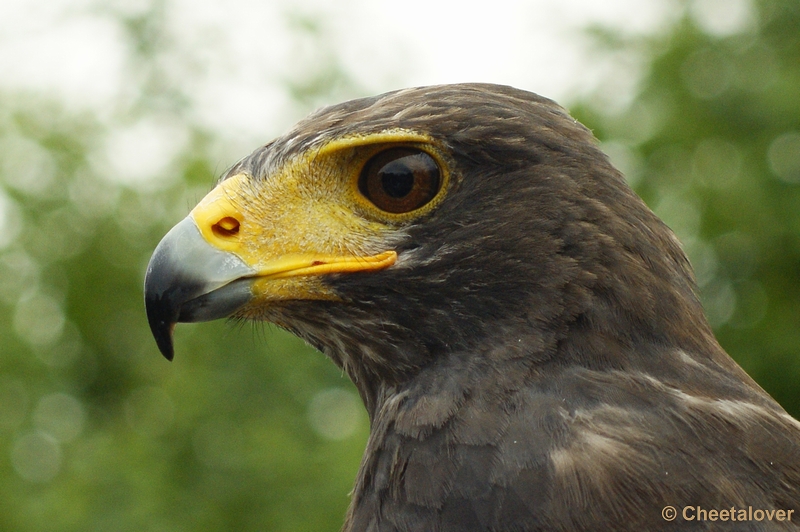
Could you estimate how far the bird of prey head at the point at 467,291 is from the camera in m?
2.42

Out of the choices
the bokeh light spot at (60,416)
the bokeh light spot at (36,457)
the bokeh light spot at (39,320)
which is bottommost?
the bokeh light spot at (36,457)

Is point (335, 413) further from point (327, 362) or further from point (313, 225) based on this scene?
point (313, 225)

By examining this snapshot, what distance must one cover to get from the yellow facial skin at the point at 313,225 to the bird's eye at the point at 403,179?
2 centimetres

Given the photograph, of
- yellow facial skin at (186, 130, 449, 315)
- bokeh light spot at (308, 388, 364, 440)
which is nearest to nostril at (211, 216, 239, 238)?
yellow facial skin at (186, 130, 449, 315)

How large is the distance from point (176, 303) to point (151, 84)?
20213 mm

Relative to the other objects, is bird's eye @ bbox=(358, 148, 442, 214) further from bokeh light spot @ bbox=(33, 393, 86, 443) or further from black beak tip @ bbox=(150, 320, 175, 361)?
bokeh light spot @ bbox=(33, 393, 86, 443)

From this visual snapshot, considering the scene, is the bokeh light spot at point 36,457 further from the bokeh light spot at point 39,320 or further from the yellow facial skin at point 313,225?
the yellow facial skin at point 313,225

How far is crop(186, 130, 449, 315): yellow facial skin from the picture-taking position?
277 cm

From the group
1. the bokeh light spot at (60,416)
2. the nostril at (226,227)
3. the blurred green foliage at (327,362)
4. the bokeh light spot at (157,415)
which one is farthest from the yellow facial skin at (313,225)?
the bokeh light spot at (60,416)

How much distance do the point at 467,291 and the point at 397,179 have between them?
39 centimetres

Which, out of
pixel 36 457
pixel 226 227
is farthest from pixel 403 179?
pixel 36 457

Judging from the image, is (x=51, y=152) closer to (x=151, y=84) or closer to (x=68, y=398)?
(x=151, y=84)

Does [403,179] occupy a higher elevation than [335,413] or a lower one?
higher

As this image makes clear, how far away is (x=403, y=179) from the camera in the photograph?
273 centimetres
